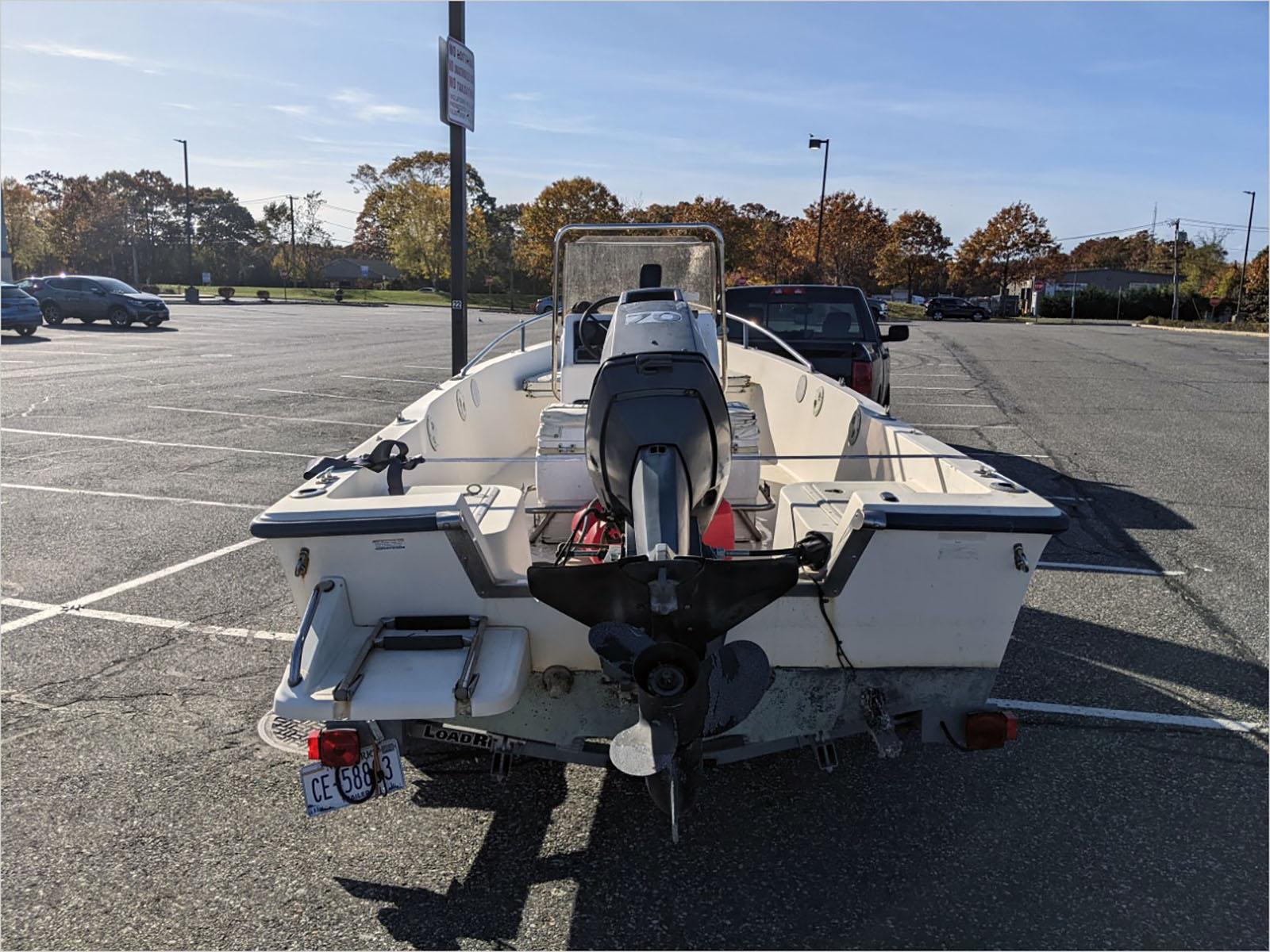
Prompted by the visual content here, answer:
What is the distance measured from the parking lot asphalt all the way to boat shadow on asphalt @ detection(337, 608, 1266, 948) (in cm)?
1

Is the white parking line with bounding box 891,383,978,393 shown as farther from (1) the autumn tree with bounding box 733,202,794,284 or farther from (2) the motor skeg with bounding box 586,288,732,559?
(1) the autumn tree with bounding box 733,202,794,284

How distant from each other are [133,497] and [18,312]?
19.0 metres

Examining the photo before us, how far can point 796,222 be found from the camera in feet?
197

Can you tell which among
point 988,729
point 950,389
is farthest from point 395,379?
point 988,729

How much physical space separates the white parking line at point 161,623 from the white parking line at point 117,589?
1.8 inches

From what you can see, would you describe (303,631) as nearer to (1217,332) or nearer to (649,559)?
(649,559)

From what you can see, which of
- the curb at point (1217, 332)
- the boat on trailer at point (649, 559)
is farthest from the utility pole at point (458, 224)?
the curb at point (1217, 332)

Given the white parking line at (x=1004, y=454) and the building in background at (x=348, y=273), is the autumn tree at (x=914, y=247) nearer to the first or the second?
the building in background at (x=348, y=273)

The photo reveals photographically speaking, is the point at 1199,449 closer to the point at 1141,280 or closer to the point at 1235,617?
the point at 1235,617

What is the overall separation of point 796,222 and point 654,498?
60375 mm

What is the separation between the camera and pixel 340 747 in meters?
2.84

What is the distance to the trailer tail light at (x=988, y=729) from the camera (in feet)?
10.3

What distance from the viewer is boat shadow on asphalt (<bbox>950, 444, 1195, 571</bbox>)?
643 cm

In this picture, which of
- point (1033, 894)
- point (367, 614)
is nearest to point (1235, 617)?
point (1033, 894)
